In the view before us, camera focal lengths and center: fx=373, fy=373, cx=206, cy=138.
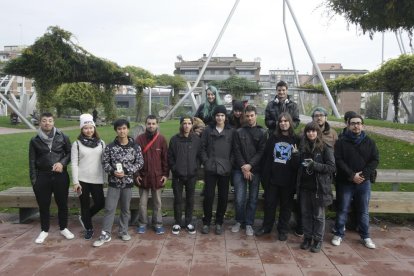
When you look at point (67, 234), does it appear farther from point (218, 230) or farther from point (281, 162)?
point (281, 162)

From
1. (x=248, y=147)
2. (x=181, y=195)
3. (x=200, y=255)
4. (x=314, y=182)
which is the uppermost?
(x=248, y=147)

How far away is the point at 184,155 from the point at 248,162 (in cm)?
82

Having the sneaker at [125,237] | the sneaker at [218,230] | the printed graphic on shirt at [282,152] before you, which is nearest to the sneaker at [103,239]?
the sneaker at [125,237]

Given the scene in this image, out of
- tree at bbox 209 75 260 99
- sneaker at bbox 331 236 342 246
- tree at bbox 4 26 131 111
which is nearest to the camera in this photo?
sneaker at bbox 331 236 342 246

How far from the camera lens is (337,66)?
331 ft

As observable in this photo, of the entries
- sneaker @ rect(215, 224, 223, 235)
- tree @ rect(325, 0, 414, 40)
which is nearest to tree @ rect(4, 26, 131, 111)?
tree @ rect(325, 0, 414, 40)

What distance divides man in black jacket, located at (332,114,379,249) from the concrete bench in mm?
402

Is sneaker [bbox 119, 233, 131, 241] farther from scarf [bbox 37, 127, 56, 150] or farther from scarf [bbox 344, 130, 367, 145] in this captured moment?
scarf [bbox 344, 130, 367, 145]

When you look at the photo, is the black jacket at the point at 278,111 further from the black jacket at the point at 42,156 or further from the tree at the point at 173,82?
the tree at the point at 173,82

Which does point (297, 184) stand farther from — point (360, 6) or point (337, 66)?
point (337, 66)

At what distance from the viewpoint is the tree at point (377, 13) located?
7991 millimetres

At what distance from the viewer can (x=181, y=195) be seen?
4.89 m

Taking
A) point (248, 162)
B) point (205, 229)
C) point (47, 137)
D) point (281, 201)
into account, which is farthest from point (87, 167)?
point (281, 201)

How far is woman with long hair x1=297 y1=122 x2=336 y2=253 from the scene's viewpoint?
4.25 metres
